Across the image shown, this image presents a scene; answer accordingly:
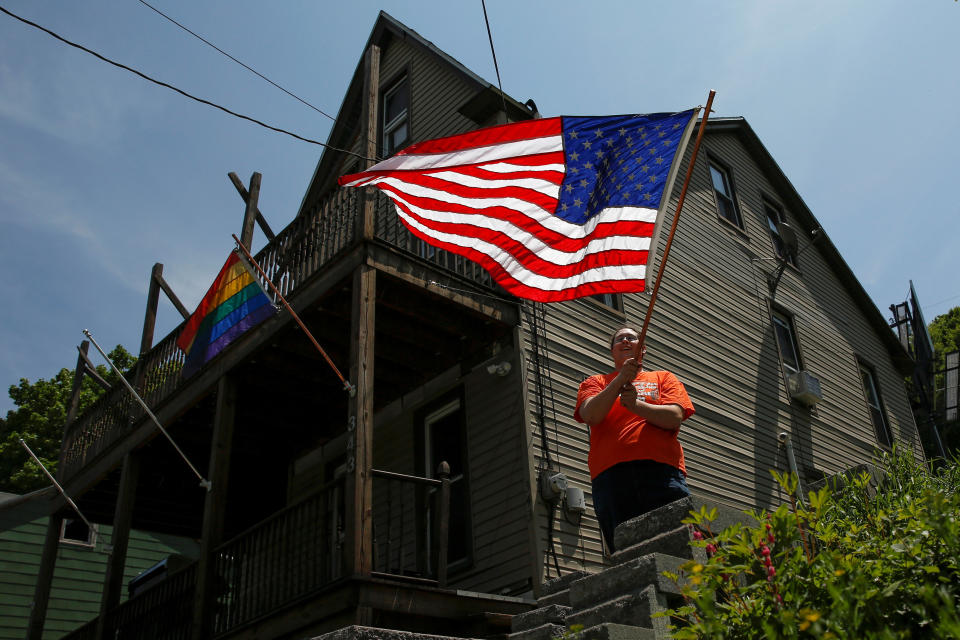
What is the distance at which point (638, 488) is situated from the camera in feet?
15.4

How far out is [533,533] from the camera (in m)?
7.82

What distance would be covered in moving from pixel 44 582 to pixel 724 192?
13304mm

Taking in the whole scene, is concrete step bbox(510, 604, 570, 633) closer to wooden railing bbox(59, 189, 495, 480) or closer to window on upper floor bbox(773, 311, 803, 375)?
wooden railing bbox(59, 189, 495, 480)

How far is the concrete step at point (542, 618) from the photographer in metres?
4.45

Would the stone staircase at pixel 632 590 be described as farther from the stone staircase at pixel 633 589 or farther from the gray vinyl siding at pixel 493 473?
the gray vinyl siding at pixel 493 473

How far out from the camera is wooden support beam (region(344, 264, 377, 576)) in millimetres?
6172

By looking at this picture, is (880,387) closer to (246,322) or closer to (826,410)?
(826,410)

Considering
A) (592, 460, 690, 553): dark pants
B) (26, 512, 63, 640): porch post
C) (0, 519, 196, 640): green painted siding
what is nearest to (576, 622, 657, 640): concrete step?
(592, 460, 690, 553): dark pants

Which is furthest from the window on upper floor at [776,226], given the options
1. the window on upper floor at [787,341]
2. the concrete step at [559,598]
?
the concrete step at [559,598]

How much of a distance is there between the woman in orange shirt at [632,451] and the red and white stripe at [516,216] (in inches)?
27.8

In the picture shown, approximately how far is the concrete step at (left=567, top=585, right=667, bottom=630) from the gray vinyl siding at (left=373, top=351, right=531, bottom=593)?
3.98 meters

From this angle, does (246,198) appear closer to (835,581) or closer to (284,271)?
(284,271)

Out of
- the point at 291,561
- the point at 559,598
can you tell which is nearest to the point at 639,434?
the point at 559,598

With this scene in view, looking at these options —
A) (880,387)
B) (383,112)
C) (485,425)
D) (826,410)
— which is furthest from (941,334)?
(485,425)
